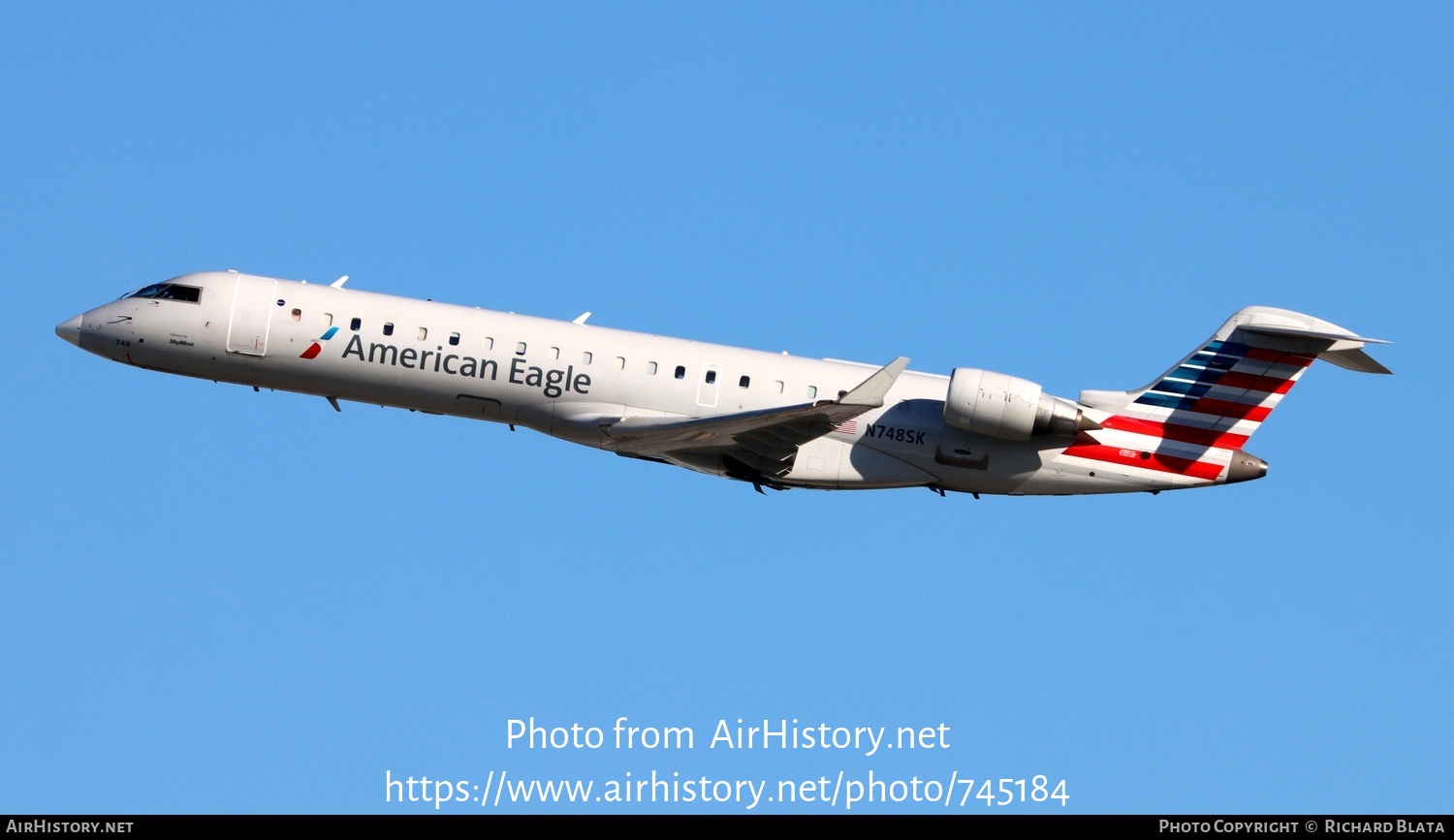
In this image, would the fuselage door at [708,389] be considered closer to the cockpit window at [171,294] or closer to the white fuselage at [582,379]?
the white fuselage at [582,379]

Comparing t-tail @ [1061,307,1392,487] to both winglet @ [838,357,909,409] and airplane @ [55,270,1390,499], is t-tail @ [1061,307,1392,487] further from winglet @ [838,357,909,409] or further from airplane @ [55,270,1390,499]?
winglet @ [838,357,909,409]

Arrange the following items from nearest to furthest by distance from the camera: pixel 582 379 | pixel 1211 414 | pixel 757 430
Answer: pixel 757 430
pixel 582 379
pixel 1211 414

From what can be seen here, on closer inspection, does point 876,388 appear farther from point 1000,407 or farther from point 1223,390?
point 1223,390

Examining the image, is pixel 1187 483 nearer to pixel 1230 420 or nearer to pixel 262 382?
pixel 1230 420

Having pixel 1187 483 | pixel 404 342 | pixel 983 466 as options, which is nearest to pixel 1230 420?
pixel 1187 483

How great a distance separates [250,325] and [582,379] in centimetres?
643

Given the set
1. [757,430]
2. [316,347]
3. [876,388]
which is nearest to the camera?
[876,388]

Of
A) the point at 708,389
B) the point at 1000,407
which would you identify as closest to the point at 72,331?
the point at 708,389

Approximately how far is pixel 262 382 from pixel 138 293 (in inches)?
123

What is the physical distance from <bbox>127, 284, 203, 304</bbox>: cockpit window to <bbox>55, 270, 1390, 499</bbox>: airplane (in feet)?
2.11

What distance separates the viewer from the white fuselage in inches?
1194

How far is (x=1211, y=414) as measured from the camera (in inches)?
1204

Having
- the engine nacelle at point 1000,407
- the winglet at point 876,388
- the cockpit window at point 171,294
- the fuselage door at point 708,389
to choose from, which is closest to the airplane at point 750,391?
the fuselage door at point 708,389

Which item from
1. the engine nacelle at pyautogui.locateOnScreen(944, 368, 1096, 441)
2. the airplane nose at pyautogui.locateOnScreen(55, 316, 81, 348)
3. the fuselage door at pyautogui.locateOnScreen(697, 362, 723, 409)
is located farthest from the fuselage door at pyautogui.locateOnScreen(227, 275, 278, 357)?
the engine nacelle at pyautogui.locateOnScreen(944, 368, 1096, 441)
